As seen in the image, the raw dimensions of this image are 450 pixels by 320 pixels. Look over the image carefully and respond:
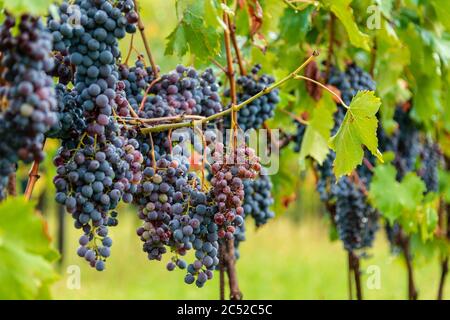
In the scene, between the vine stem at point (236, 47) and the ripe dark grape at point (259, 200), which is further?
the ripe dark grape at point (259, 200)

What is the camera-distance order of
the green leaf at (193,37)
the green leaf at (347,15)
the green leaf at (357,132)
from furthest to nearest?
1. the green leaf at (347,15)
2. the green leaf at (193,37)
3. the green leaf at (357,132)

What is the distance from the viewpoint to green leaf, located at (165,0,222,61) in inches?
72.3

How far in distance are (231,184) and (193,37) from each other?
57cm

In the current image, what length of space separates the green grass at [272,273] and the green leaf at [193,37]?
4044 mm

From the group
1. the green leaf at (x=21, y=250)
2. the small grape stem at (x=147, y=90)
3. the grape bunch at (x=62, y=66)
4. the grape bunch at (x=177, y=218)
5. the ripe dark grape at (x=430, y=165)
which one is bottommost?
the green leaf at (x=21, y=250)

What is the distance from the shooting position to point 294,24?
105 inches

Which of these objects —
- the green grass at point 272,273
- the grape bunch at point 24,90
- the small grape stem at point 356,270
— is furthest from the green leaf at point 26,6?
the green grass at point 272,273

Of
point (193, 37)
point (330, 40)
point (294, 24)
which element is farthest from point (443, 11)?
point (193, 37)

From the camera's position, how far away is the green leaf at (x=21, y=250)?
1.04 m

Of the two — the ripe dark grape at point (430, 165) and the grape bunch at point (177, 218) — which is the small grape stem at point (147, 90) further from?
the ripe dark grape at point (430, 165)

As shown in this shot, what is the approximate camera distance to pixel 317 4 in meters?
2.09

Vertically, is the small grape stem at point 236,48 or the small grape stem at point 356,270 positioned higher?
the small grape stem at point 236,48
